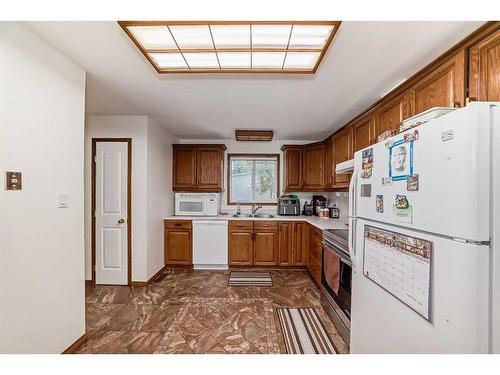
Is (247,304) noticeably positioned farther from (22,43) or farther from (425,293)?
(22,43)

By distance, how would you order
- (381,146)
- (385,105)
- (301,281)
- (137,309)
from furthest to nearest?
1. (301,281)
2. (137,309)
3. (385,105)
4. (381,146)

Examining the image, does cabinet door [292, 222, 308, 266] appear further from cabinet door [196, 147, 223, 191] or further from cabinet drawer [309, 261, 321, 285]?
cabinet door [196, 147, 223, 191]

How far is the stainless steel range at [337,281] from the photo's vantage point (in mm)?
2006

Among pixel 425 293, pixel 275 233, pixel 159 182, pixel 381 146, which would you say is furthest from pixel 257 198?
pixel 425 293

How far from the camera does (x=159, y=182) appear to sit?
3.66m

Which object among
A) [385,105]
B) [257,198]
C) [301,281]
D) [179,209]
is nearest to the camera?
[385,105]

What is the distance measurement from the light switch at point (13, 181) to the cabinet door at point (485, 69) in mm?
2788

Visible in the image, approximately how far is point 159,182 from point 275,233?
2.10 metres

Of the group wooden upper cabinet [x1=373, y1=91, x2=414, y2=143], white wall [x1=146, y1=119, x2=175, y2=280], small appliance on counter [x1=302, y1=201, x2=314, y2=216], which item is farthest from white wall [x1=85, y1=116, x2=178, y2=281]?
wooden upper cabinet [x1=373, y1=91, x2=414, y2=143]

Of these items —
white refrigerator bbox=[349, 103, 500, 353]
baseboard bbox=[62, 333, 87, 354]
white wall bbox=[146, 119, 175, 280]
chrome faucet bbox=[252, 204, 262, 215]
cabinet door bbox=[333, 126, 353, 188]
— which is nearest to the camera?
white refrigerator bbox=[349, 103, 500, 353]

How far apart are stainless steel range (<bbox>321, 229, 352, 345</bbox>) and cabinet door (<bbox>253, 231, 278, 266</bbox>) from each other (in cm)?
122

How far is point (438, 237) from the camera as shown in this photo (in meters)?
0.91

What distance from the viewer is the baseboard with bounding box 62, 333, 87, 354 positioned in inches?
71.2
